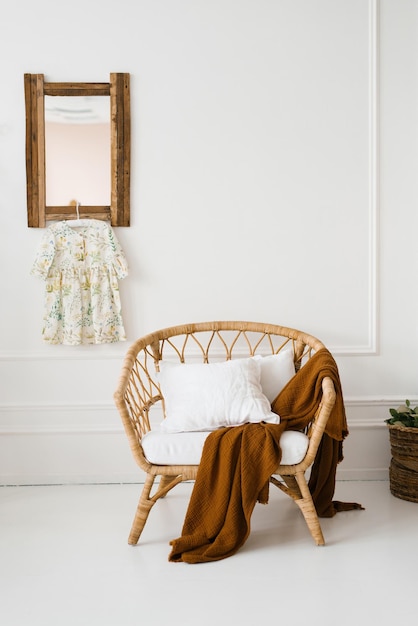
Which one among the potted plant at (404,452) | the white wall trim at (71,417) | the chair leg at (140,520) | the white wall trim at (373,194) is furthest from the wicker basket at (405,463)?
the chair leg at (140,520)

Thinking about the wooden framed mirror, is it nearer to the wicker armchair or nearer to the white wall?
the white wall

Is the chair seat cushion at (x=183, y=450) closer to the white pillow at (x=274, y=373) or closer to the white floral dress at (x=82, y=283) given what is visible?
the white pillow at (x=274, y=373)

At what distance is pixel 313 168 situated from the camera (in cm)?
325

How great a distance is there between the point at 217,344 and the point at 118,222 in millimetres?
746

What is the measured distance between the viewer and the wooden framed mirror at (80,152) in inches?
125

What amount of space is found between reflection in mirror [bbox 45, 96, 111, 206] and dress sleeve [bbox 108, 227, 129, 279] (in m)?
0.24

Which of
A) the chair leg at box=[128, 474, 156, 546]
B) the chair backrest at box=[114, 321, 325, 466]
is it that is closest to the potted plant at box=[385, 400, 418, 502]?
the chair backrest at box=[114, 321, 325, 466]

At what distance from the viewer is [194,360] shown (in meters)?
3.24

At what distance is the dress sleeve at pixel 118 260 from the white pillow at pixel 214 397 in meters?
0.62

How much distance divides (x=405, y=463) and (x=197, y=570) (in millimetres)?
1160

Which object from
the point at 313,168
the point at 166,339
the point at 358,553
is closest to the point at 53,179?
the point at 166,339

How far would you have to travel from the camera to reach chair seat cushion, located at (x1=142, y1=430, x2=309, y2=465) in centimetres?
242

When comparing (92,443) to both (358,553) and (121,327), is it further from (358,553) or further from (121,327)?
(358,553)

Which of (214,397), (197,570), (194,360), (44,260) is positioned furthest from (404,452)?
(44,260)
